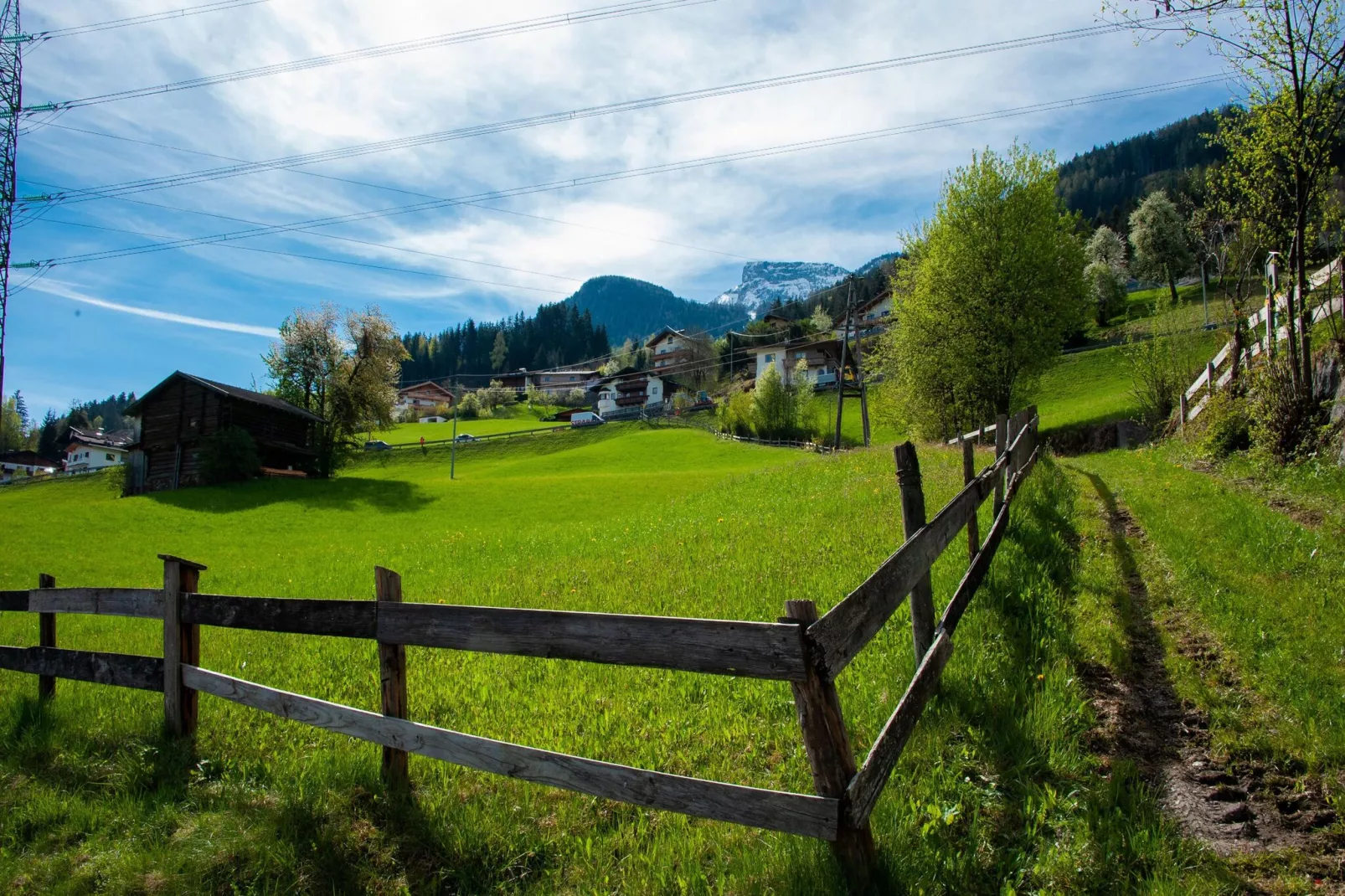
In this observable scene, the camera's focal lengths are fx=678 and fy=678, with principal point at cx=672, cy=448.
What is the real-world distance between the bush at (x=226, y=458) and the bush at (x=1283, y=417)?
49.8m

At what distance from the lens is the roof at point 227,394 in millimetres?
46406

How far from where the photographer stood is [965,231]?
29625 millimetres

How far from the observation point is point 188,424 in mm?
47250

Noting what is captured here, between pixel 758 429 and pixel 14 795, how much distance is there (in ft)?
227

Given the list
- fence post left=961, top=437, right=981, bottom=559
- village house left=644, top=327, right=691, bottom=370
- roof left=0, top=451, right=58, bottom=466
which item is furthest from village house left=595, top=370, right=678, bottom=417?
fence post left=961, top=437, right=981, bottom=559

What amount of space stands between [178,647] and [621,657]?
4.59 metres

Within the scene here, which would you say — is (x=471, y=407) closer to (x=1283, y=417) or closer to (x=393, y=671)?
(x=1283, y=417)

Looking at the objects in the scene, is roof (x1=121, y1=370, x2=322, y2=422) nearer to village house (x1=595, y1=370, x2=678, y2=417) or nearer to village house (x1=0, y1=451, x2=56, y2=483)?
village house (x1=595, y1=370, x2=678, y2=417)

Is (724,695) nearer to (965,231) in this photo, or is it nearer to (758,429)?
(965,231)

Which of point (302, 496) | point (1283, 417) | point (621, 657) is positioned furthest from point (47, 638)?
point (302, 496)

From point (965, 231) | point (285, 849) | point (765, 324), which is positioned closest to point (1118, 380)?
point (965, 231)

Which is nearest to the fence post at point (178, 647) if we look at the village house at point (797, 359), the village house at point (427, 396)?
the village house at point (797, 359)

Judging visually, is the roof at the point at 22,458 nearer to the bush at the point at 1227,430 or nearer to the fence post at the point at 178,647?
the fence post at the point at 178,647

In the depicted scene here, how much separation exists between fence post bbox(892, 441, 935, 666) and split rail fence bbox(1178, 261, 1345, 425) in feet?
38.9
